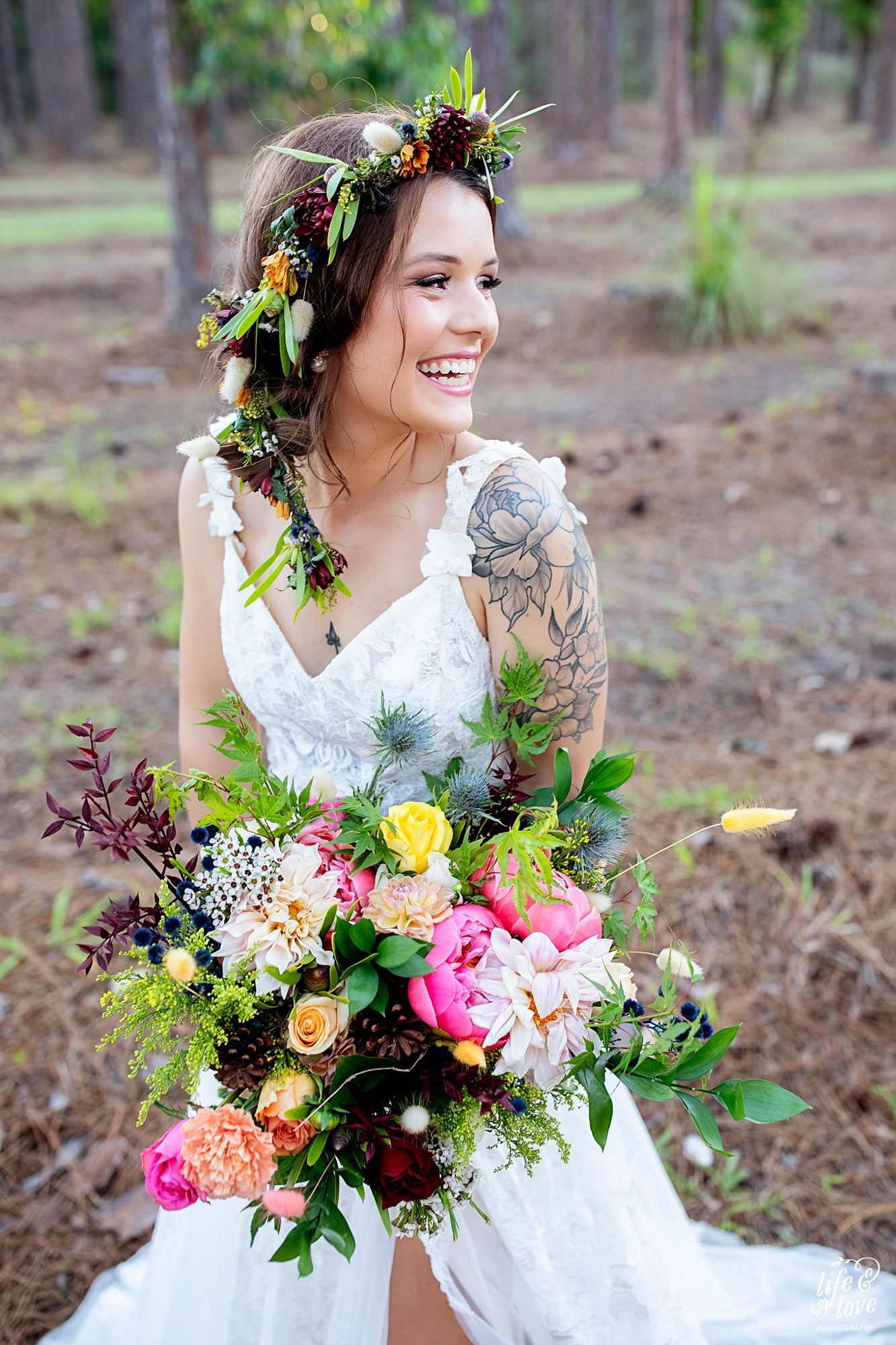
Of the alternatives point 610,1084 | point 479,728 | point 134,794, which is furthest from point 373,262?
point 610,1084

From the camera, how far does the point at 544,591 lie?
1815mm

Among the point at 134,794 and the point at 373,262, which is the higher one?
the point at 373,262

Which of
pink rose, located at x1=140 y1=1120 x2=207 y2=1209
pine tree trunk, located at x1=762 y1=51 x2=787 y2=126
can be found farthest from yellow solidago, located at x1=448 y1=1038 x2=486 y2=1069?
pine tree trunk, located at x1=762 y1=51 x2=787 y2=126

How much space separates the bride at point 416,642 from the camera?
1.73m

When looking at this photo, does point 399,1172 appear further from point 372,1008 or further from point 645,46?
point 645,46

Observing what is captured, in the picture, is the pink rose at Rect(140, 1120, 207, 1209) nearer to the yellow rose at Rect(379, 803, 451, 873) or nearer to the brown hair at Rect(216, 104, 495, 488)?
the yellow rose at Rect(379, 803, 451, 873)

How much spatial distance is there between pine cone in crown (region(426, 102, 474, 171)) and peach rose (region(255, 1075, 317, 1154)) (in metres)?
1.40

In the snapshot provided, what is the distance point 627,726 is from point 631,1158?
7.13ft

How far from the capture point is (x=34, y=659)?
4.78 metres

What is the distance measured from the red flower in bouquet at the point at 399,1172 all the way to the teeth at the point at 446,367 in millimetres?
1178

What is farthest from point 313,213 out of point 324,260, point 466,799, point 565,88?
point 565,88

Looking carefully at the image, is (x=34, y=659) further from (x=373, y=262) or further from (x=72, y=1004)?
(x=373, y=262)

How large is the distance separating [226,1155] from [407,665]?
2.97 ft

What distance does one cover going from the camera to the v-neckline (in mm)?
1903
